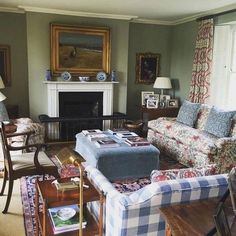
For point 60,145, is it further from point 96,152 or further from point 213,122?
point 213,122

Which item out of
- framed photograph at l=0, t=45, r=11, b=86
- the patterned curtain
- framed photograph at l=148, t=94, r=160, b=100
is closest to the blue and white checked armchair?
the patterned curtain

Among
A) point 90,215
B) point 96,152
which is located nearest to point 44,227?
point 90,215

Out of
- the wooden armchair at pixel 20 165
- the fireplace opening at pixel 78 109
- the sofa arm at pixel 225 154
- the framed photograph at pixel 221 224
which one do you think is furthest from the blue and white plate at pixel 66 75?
the framed photograph at pixel 221 224

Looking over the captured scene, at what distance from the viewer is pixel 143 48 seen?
6.30 m

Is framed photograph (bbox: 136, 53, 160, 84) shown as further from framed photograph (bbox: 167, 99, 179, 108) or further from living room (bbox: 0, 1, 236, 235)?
framed photograph (bbox: 167, 99, 179, 108)

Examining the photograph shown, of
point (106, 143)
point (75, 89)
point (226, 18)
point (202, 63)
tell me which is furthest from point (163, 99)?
point (106, 143)

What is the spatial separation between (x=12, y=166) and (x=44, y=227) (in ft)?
3.57

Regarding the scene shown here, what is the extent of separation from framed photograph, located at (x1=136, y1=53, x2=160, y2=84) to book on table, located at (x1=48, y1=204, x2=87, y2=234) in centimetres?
455

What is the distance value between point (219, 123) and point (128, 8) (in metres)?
2.52

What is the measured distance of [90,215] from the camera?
7.37 feet

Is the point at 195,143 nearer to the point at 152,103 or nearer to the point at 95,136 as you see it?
the point at 95,136

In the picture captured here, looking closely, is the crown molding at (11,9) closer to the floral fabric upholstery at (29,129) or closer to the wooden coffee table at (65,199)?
the floral fabric upholstery at (29,129)

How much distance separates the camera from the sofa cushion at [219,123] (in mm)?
3975

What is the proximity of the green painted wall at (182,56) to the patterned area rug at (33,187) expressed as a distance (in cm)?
218
